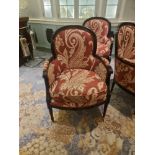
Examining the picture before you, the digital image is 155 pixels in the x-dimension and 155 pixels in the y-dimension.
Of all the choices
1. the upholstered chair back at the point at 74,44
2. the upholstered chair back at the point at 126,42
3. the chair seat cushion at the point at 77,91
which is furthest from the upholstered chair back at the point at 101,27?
the chair seat cushion at the point at 77,91

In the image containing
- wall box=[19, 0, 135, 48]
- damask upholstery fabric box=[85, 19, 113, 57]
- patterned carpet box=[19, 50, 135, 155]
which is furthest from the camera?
wall box=[19, 0, 135, 48]

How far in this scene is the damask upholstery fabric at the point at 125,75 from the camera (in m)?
1.58

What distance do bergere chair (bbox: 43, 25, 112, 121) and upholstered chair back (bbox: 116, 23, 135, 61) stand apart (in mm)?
362

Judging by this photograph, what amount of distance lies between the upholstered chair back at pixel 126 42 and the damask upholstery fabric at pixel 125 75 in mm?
126

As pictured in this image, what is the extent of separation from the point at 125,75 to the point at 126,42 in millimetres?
371

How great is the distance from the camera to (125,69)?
163 cm

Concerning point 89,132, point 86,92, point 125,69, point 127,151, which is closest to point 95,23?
point 125,69

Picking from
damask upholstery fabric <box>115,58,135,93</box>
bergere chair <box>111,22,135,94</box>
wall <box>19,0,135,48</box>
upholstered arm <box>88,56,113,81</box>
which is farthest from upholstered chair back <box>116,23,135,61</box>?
wall <box>19,0,135,48</box>

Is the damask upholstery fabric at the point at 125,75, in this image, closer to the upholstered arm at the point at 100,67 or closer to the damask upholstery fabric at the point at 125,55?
the damask upholstery fabric at the point at 125,55

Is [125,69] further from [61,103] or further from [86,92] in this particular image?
[61,103]

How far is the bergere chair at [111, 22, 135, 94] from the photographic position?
1.61 m

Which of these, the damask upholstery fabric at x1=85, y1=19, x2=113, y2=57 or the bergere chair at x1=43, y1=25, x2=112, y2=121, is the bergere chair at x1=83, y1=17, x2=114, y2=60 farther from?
the bergere chair at x1=43, y1=25, x2=112, y2=121
